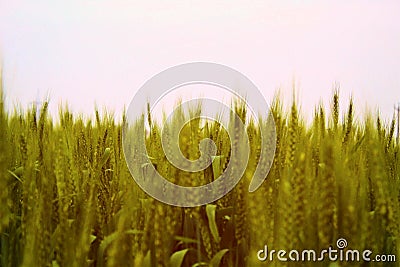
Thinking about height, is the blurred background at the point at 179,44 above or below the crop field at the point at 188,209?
above

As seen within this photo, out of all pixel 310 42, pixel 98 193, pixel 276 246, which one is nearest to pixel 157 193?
pixel 98 193

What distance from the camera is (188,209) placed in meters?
0.94

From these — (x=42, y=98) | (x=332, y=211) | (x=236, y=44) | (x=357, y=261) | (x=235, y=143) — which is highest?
(x=236, y=44)

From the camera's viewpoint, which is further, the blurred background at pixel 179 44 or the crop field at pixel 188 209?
the blurred background at pixel 179 44

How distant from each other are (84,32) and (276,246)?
62 cm

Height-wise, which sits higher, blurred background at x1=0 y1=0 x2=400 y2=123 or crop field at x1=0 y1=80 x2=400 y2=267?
blurred background at x1=0 y1=0 x2=400 y2=123

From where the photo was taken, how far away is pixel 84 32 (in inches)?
42.2

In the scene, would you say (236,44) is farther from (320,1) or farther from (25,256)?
(25,256)

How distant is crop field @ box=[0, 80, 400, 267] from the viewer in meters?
0.92

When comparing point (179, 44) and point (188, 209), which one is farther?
point (179, 44)

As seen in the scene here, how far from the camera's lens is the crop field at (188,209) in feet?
3.03

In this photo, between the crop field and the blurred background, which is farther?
the blurred background

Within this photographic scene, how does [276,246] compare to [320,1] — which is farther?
[320,1]

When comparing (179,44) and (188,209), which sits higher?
(179,44)
